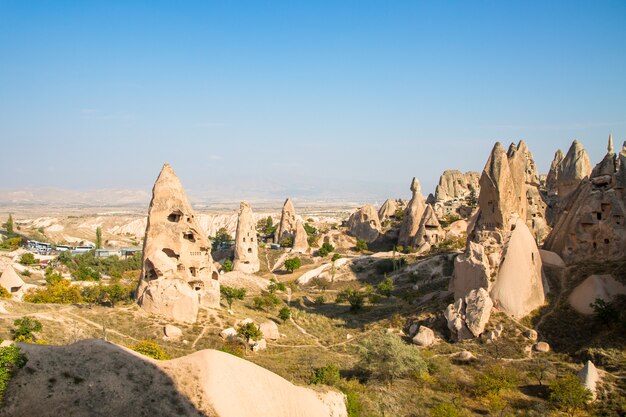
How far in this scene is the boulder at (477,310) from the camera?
2575 centimetres

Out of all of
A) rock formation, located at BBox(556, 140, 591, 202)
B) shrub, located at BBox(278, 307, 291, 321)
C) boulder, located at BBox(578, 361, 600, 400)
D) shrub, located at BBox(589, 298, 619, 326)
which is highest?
rock formation, located at BBox(556, 140, 591, 202)

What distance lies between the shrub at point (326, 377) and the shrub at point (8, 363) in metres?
10.8

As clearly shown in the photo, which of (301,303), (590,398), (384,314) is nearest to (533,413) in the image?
(590,398)

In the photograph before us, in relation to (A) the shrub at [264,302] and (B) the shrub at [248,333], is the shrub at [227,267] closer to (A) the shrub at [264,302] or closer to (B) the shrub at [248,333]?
(A) the shrub at [264,302]

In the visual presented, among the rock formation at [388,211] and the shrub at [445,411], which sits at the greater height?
the rock formation at [388,211]

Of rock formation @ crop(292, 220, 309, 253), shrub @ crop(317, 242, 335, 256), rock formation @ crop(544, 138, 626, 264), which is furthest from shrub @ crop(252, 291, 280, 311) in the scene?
rock formation @ crop(292, 220, 309, 253)

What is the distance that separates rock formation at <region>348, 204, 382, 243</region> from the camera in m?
68.3

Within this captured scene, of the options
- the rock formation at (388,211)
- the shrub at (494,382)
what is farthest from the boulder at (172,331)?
the rock formation at (388,211)

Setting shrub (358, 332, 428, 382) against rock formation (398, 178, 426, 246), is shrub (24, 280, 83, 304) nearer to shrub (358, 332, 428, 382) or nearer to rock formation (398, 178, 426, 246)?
shrub (358, 332, 428, 382)

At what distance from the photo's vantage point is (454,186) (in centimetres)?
8394

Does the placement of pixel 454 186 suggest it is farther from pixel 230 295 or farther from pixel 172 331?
pixel 172 331

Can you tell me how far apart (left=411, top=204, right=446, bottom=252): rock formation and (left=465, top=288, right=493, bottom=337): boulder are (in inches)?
1157

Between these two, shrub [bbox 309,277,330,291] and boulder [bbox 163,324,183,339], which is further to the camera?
shrub [bbox 309,277,330,291]

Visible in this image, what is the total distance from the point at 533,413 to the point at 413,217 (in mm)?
44270
